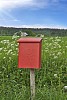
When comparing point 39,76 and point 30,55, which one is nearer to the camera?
point 30,55

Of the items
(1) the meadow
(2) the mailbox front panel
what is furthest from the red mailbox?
(1) the meadow

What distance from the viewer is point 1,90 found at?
7.92m

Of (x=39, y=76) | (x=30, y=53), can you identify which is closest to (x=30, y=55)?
(x=30, y=53)

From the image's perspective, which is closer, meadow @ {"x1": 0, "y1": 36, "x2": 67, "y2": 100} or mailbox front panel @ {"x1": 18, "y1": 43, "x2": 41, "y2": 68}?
mailbox front panel @ {"x1": 18, "y1": 43, "x2": 41, "y2": 68}

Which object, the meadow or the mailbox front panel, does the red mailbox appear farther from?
the meadow

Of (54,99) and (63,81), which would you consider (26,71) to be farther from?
(54,99)

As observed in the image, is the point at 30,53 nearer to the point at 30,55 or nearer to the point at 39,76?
the point at 30,55

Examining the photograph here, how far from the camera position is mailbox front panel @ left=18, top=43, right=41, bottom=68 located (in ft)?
23.7

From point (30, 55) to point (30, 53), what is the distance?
38 millimetres

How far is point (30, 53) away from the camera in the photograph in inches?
285

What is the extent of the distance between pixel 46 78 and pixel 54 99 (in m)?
2.93

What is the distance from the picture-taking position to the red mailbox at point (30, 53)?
7.22 m

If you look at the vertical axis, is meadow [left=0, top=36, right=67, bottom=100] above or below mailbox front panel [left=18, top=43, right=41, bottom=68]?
below

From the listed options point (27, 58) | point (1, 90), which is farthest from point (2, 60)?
point (27, 58)
